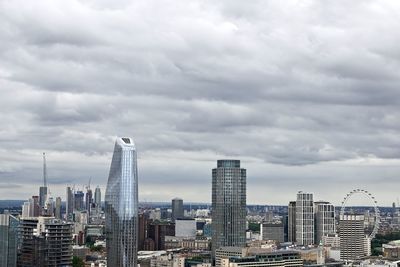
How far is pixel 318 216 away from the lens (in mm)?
178875

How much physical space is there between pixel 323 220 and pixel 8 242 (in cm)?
10423

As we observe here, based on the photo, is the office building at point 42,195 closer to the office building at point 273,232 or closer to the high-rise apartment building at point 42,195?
the high-rise apartment building at point 42,195

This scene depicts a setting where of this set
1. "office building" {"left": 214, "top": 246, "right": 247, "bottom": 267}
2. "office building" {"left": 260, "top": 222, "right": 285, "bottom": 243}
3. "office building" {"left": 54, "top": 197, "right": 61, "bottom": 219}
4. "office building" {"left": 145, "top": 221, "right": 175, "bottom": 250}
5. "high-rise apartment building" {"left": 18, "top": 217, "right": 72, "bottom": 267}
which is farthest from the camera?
→ "office building" {"left": 54, "top": 197, "right": 61, "bottom": 219}

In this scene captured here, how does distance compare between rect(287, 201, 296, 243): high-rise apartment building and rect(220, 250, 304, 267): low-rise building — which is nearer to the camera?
rect(220, 250, 304, 267): low-rise building

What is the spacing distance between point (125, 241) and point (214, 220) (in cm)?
4897

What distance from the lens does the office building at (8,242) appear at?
8894 centimetres

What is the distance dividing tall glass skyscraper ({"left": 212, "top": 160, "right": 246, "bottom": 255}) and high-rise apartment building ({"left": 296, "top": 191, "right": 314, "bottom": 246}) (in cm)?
3602

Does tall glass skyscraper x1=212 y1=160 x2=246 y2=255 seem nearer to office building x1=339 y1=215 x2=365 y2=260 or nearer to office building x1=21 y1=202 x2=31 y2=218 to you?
office building x1=339 y1=215 x2=365 y2=260

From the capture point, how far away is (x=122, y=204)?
9462 cm

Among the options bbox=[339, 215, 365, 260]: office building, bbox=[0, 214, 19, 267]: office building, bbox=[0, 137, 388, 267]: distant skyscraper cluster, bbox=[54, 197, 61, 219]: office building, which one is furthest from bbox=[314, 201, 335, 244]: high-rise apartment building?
bbox=[0, 214, 19, 267]: office building

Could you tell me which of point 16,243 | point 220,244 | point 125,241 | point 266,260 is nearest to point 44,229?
point 16,243

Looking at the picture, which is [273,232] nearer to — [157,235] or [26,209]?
[157,235]

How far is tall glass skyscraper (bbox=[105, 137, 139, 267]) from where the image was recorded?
3701 inches

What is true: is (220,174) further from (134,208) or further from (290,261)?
(134,208)
